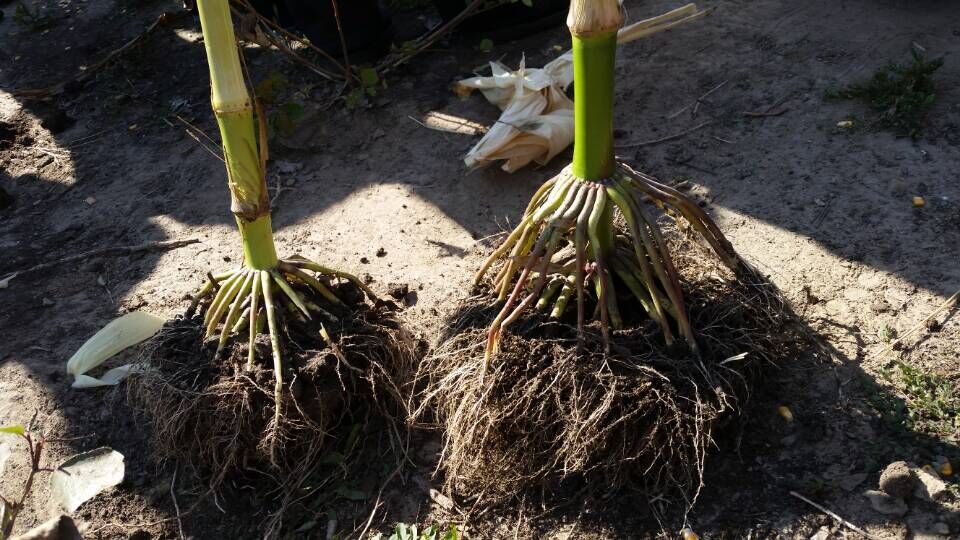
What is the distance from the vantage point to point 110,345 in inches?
97.0

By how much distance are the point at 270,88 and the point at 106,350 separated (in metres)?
1.12

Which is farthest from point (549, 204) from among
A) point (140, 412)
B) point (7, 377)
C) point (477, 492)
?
point (7, 377)

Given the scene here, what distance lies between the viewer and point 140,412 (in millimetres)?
2270

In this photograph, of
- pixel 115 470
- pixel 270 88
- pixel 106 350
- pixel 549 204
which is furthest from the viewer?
pixel 270 88

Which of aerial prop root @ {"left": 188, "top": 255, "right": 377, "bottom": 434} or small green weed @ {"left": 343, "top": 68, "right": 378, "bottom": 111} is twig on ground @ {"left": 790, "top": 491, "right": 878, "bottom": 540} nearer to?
aerial prop root @ {"left": 188, "top": 255, "right": 377, "bottom": 434}

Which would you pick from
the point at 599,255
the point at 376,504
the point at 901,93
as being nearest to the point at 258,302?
the point at 376,504

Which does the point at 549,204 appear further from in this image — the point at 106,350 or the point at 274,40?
the point at 274,40

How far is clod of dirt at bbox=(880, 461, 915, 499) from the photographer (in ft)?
5.74

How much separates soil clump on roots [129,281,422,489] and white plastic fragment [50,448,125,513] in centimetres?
68

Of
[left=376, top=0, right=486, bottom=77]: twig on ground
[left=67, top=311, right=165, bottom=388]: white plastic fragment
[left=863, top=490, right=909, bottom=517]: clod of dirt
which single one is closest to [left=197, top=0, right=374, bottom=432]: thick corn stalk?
[left=67, top=311, right=165, bottom=388]: white plastic fragment

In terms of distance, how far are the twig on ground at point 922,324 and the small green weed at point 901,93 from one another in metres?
0.78

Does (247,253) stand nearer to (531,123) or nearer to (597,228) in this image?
(597,228)

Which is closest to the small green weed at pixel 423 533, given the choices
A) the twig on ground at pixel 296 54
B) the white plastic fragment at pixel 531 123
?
the white plastic fragment at pixel 531 123

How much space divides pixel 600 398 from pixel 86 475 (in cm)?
100
